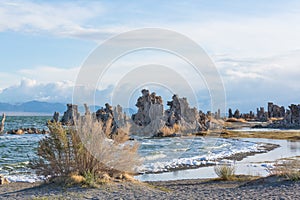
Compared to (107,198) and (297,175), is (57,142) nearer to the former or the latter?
(107,198)

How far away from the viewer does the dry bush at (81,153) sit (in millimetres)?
16797

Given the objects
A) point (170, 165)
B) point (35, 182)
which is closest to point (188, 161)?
point (170, 165)

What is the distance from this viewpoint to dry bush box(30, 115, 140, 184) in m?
16.8

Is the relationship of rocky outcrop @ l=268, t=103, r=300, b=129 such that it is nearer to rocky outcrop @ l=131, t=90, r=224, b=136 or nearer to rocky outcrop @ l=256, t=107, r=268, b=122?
rocky outcrop @ l=131, t=90, r=224, b=136

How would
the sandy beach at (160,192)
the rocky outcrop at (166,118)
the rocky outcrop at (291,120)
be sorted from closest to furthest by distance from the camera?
the sandy beach at (160,192), the rocky outcrop at (166,118), the rocky outcrop at (291,120)

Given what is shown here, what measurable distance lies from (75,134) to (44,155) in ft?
4.18

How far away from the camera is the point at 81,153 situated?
55.0ft

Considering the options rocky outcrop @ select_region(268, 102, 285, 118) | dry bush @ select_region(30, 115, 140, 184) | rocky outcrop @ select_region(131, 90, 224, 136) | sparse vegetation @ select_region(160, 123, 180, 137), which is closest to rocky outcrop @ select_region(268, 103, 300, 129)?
rocky outcrop @ select_region(131, 90, 224, 136)

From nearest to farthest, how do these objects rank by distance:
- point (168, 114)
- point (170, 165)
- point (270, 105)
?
point (170, 165) → point (168, 114) → point (270, 105)

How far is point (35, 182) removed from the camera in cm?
2111

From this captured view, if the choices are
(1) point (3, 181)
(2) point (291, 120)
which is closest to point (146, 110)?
(2) point (291, 120)

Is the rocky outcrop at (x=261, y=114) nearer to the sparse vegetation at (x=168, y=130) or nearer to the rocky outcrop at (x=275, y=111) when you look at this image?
the rocky outcrop at (x=275, y=111)

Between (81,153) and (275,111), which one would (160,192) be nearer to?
(81,153)

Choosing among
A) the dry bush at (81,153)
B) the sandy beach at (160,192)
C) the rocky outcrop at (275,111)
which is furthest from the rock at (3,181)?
the rocky outcrop at (275,111)
